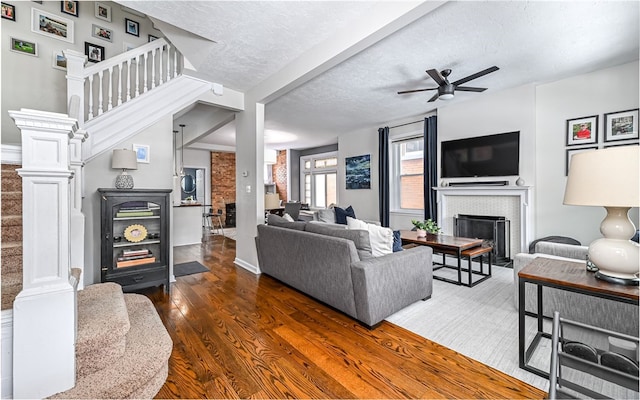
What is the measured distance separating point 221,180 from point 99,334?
816 centimetres

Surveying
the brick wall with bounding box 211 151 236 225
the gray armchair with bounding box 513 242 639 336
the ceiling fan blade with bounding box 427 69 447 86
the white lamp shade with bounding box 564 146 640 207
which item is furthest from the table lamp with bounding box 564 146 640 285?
the brick wall with bounding box 211 151 236 225

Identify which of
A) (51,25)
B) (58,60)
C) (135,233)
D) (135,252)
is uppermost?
(51,25)

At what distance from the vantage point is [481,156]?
451 centimetres

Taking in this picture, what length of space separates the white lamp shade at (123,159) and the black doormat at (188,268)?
160cm

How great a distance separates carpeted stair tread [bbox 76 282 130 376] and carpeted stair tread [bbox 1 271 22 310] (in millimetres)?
342

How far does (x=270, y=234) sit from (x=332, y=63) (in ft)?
6.67

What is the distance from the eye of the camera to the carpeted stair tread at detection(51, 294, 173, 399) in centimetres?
139

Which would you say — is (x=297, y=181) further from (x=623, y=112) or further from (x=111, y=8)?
(x=623, y=112)

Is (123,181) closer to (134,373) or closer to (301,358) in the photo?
(134,373)

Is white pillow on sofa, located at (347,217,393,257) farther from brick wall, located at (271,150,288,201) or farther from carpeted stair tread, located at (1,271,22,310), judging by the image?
brick wall, located at (271,150,288,201)

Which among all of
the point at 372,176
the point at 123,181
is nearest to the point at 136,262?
the point at 123,181

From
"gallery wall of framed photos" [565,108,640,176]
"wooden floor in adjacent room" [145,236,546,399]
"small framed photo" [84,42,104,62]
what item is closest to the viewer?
"wooden floor in adjacent room" [145,236,546,399]

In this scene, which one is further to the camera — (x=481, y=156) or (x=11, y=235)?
(x=481, y=156)

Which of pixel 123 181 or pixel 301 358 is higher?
pixel 123 181
